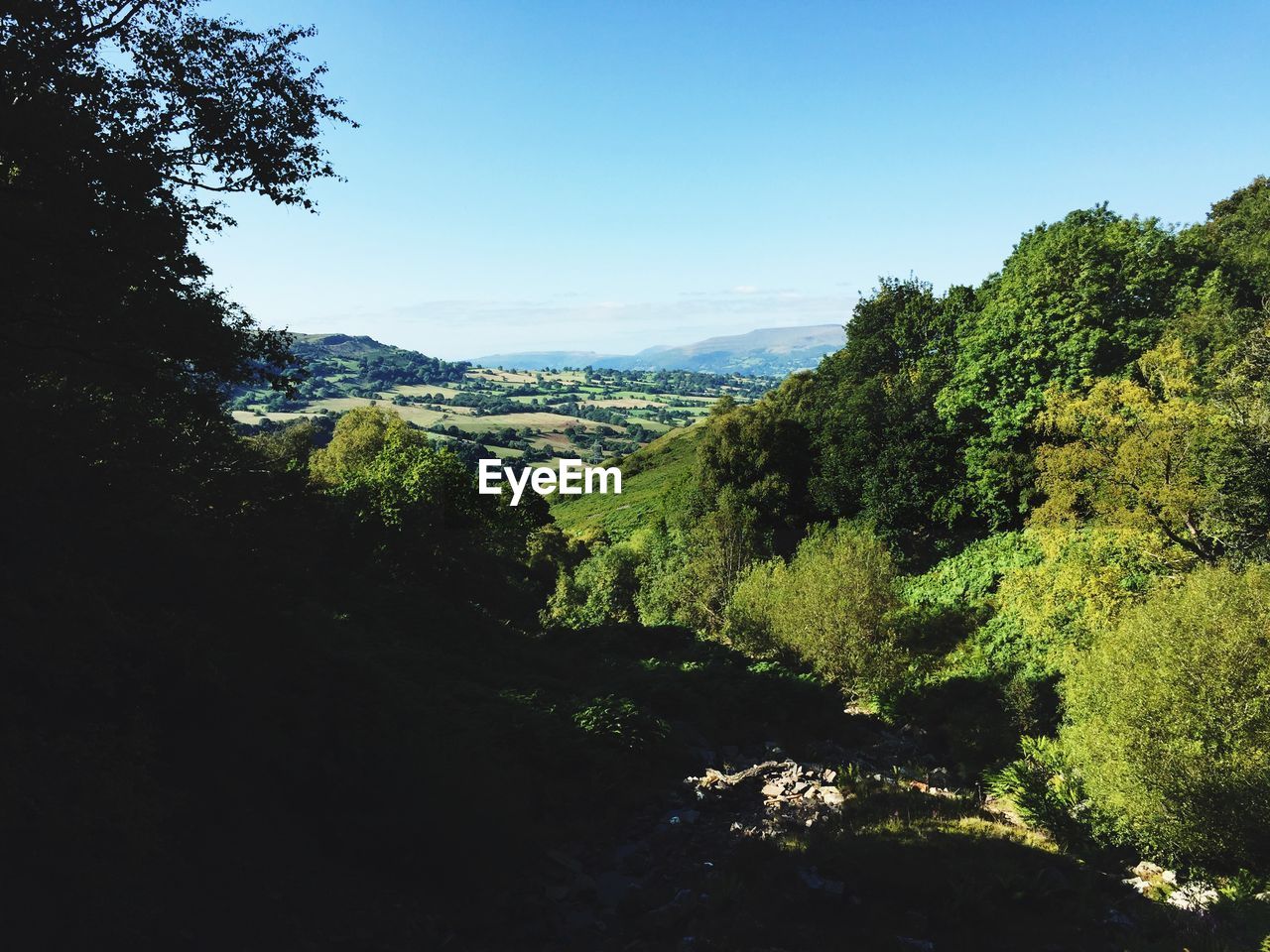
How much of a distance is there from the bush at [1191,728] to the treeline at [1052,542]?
2.2 inches

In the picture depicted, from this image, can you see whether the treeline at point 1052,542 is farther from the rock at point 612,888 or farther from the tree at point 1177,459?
the rock at point 612,888

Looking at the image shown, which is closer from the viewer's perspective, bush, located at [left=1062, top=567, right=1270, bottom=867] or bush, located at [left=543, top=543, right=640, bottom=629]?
bush, located at [left=1062, top=567, right=1270, bottom=867]

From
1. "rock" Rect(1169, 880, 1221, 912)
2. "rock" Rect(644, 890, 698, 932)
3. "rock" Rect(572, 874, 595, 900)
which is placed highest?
"rock" Rect(644, 890, 698, 932)

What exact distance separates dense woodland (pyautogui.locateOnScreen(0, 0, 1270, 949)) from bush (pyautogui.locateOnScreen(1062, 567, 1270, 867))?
0.08 meters

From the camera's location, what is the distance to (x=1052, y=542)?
24.9 metres

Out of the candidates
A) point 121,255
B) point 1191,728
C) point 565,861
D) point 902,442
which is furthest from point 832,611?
point 121,255

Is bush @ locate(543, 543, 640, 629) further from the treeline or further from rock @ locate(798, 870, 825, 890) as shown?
rock @ locate(798, 870, 825, 890)

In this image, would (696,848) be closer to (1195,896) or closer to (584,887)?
(584,887)

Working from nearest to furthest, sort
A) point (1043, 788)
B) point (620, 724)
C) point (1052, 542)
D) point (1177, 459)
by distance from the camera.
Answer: point (1043, 788)
point (620, 724)
point (1177, 459)
point (1052, 542)

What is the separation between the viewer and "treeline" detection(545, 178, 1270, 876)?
15844mm

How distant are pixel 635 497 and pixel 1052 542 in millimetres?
71892

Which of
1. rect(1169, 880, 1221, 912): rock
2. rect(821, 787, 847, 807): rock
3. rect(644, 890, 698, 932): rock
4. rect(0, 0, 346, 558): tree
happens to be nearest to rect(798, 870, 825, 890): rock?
rect(644, 890, 698, 932): rock

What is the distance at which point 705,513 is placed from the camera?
137 feet

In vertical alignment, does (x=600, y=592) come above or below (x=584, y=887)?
below
